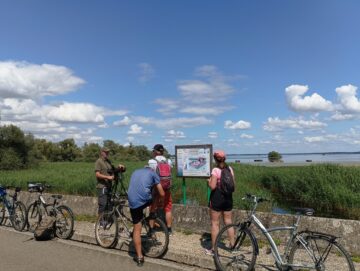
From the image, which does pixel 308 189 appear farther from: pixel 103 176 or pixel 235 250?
pixel 235 250

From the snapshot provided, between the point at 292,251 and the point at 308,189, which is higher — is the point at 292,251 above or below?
below

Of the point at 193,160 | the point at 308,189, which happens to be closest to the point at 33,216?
the point at 193,160

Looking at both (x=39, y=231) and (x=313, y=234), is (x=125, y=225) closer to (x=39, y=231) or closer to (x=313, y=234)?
(x=39, y=231)

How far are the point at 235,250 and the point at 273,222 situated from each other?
177cm

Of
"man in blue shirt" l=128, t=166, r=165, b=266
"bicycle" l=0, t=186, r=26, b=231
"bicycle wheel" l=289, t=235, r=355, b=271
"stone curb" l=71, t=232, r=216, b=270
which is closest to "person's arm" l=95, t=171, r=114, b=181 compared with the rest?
"bicycle" l=0, t=186, r=26, b=231

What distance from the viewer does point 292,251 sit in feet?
18.9

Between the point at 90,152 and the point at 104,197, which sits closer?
the point at 104,197

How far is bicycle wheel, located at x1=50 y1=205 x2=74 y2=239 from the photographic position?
29.3 feet

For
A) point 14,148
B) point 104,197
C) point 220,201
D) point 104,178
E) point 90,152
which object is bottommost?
point 104,197

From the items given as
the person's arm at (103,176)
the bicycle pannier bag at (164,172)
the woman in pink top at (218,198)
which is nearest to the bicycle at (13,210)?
the person's arm at (103,176)

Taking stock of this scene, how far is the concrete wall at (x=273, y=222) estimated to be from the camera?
7.01 m

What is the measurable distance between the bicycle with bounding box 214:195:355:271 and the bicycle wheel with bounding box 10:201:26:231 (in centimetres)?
574

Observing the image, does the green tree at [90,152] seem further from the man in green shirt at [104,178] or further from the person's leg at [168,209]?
the person's leg at [168,209]

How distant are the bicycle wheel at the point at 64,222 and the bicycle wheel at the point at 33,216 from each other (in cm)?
70
